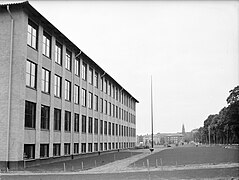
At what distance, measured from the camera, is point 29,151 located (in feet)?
104

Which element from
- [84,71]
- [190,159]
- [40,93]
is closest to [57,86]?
[40,93]

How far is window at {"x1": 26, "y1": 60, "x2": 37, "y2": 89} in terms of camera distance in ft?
105

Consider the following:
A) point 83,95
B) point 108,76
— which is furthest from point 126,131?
point 83,95

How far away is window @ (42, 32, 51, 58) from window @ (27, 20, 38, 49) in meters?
1.81

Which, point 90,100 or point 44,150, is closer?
point 44,150

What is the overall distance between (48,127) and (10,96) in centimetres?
689

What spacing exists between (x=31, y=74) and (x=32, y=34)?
3835mm

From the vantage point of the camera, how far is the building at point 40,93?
98.7 feet

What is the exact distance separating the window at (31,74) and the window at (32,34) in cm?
183

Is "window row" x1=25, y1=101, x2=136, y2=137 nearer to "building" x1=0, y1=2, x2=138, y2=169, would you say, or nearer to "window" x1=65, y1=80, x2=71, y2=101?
"building" x1=0, y1=2, x2=138, y2=169

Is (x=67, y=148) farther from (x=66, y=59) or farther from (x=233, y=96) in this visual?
(x=233, y=96)

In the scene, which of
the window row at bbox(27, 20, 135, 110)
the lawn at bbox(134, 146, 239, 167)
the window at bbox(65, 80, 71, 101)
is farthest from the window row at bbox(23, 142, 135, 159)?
the lawn at bbox(134, 146, 239, 167)

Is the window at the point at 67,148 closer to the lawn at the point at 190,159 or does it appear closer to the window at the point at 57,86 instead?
the window at the point at 57,86

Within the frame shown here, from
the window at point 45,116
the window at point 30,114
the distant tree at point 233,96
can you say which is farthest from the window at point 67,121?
the distant tree at point 233,96
